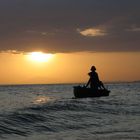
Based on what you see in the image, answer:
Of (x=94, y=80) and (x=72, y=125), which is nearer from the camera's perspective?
(x=72, y=125)

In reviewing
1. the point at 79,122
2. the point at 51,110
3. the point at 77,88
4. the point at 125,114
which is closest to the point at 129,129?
the point at 79,122

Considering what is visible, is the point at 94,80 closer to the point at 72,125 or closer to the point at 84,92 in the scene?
the point at 84,92

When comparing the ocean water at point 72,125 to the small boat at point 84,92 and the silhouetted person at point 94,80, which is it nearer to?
the small boat at point 84,92

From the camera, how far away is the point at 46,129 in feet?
53.6

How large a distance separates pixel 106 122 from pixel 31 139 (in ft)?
17.9

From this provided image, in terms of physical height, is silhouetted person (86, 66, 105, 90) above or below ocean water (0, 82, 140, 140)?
above

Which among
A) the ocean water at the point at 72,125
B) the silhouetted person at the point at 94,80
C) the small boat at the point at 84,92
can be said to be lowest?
the ocean water at the point at 72,125

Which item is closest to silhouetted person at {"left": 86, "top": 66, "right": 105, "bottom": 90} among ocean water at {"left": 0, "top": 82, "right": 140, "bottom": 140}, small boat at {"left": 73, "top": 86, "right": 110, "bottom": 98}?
small boat at {"left": 73, "top": 86, "right": 110, "bottom": 98}

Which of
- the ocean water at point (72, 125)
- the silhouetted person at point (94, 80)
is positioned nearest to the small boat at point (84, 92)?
the silhouetted person at point (94, 80)

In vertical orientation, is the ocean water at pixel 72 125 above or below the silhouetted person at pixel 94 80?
below

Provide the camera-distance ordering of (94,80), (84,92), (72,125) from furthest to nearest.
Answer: (94,80) → (84,92) → (72,125)

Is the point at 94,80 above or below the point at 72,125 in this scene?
above

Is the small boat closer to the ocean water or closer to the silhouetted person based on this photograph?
the silhouetted person

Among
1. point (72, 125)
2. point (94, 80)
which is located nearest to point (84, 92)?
point (94, 80)
